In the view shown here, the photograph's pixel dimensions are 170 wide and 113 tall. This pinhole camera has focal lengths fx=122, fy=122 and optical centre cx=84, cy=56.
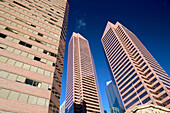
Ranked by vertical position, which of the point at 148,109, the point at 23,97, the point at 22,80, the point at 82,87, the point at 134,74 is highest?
the point at 82,87

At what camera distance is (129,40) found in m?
104

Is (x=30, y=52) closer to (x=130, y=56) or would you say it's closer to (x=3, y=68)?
(x=3, y=68)

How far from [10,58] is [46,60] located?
688 centimetres

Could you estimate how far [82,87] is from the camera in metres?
102

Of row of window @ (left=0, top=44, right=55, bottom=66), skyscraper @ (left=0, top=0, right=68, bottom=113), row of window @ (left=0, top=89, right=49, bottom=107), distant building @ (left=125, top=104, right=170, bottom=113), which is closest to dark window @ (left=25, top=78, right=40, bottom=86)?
skyscraper @ (left=0, top=0, right=68, bottom=113)

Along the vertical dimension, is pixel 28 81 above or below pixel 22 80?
above

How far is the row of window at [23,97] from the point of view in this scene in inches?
688

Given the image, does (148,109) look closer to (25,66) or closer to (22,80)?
(22,80)

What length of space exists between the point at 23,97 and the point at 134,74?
243 feet

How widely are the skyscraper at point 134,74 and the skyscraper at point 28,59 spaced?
1384 inches

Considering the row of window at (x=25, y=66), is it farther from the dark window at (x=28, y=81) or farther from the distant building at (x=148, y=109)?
the distant building at (x=148, y=109)

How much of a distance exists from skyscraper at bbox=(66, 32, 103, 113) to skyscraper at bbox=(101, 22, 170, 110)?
72.6ft

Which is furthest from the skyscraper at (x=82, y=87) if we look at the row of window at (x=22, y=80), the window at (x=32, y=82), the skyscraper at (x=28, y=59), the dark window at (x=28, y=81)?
the dark window at (x=28, y=81)

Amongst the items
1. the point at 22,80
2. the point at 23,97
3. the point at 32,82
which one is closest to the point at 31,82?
the point at 32,82
